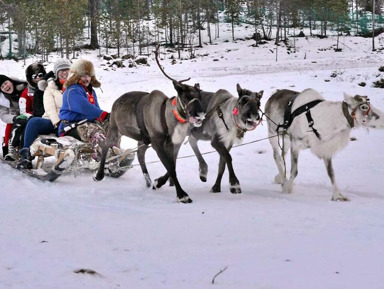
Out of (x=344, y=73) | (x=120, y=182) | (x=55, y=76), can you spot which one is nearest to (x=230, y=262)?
(x=120, y=182)

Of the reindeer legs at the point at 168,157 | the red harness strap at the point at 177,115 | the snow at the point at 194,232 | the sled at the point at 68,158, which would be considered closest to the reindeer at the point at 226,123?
the snow at the point at 194,232

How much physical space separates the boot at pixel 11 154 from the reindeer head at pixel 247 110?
4.10 meters

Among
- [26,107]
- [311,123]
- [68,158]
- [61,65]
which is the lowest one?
[68,158]

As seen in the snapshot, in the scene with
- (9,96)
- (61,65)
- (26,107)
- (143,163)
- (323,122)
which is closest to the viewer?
(323,122)

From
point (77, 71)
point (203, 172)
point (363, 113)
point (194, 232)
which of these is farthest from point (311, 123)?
point (77, 71)

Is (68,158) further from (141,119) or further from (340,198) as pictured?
(340,198)

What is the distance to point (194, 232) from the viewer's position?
4070 millimetres

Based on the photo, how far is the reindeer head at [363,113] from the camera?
570 centimetres

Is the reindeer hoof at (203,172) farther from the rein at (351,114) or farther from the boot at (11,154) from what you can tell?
the boot at (11,154)

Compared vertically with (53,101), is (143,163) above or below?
below

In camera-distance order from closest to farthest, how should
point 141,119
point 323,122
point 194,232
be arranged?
point 194,232
point 323,122
point 141,119

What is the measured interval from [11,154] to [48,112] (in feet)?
3.64

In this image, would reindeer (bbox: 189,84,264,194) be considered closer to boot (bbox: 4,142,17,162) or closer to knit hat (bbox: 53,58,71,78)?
knit hat (bbox: 53,58,71,78)

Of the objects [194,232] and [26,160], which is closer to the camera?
[194,232]
